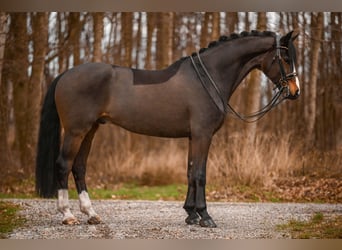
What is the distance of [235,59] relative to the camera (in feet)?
16.2

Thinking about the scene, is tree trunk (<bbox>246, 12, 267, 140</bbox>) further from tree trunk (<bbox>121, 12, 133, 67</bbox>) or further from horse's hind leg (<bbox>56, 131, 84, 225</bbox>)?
horse's hind leg (<bbox>56, 131, 84, 225</bbox>)

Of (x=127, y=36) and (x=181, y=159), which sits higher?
(x=127, y=36)

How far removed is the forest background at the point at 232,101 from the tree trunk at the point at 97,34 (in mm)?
16

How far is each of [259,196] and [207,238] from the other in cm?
269

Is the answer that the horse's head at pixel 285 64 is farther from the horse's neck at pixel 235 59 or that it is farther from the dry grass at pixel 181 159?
the dry grass at pixel 181 159

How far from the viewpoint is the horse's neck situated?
4922 mm

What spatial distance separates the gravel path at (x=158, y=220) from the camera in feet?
15.1

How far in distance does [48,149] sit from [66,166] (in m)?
0.29

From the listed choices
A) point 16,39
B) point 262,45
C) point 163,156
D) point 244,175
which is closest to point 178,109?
point 262,45

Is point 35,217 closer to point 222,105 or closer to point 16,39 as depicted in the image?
point 222,105

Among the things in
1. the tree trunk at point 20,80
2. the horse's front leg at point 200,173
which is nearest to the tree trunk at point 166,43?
the tree trunk at point 20,80

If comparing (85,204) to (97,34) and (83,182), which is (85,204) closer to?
(83,182)

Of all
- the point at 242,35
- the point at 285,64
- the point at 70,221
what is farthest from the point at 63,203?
the point at 285,64

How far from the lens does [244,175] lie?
23.9ft
